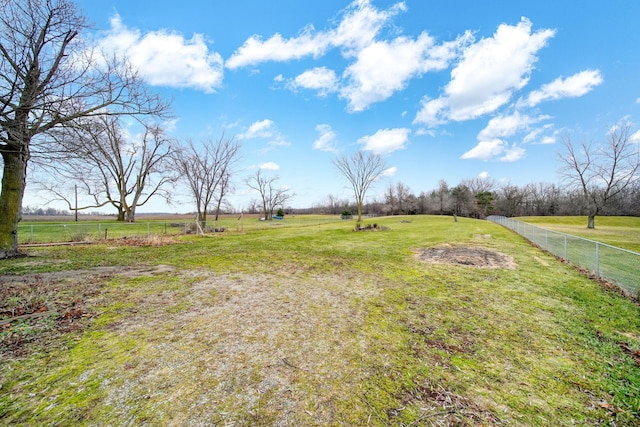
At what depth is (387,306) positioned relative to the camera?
4875 millimetres

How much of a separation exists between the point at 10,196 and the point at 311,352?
1102cm

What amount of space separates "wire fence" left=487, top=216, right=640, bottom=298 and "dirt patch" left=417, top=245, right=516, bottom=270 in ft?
6.29

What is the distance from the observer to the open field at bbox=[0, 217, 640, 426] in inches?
88.6

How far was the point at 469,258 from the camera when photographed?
973 centimetres

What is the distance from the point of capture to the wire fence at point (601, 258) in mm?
5809

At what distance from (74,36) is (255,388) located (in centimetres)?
1078

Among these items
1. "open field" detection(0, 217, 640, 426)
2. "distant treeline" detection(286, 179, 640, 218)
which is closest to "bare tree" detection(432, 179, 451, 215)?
"distant treeline" detection(286, 179, 640, 218)

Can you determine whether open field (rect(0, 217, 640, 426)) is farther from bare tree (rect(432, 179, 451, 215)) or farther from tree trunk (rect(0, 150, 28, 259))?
bare tree (rect(432, 179, 451, 215))

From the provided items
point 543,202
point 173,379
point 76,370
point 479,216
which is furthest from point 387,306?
point 543,202

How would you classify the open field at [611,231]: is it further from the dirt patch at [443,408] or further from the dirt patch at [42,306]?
the dirt patch at [42,306]

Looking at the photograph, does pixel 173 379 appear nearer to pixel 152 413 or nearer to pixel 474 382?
pixel 152 413

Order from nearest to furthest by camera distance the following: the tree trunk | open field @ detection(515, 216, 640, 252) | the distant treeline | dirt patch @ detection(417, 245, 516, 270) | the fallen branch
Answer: the fallen branch → the tree trunk → dirt patch @ detection(417, 245, 516, 270) → open field @ detection(515, 216, 640, 252) → the distant treeline

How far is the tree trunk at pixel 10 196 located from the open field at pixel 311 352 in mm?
2608

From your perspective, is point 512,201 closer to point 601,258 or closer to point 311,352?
point 601,258
